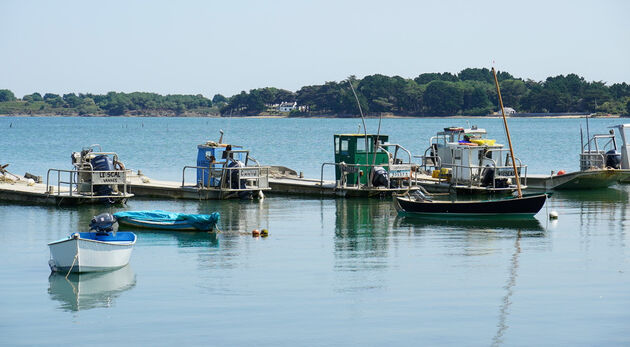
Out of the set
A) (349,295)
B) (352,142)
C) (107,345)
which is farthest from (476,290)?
(352,142)

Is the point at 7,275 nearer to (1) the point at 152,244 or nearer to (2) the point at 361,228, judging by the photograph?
(1) the point at 152,244

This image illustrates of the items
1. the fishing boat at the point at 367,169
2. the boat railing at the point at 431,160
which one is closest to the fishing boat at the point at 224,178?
the fishing boat at the point at 367,169

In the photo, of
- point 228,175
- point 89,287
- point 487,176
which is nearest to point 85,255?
point 89,287

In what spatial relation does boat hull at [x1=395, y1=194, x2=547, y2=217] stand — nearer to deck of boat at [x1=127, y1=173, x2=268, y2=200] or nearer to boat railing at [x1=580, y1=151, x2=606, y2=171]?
deck of boat at [x1=127, y1=173, x2=268, y2=200]

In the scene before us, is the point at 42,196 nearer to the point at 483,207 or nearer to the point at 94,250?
the point at 94,250

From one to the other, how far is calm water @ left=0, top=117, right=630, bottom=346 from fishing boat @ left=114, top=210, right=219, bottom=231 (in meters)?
0.36

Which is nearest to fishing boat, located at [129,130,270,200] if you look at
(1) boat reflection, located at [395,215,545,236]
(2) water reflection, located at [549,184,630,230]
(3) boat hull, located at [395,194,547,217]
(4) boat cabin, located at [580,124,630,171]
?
(1) boat reflection, located at [395,215,545,236]

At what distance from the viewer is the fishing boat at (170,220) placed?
25641mm

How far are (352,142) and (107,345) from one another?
20799mm

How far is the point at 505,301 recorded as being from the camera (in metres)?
17.7

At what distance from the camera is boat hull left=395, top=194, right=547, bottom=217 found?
93.0ft

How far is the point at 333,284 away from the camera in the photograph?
19219 mm

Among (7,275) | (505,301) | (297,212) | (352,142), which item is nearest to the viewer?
(505,301)

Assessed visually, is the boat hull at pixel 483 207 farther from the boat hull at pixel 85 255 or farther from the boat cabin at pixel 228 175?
the boat hull at pixel 85 255
